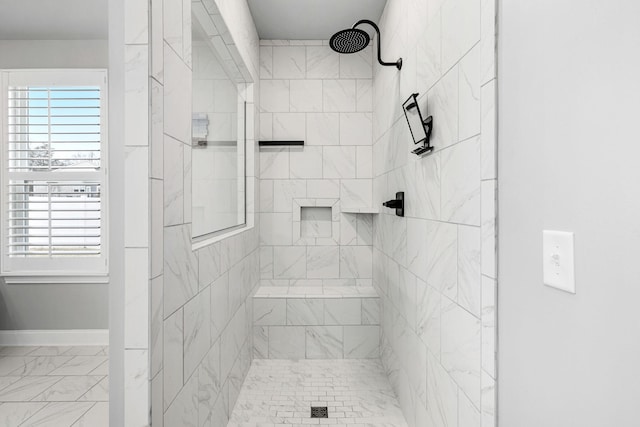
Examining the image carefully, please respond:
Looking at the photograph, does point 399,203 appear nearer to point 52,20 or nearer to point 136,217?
point 136,217

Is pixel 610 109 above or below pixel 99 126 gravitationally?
below

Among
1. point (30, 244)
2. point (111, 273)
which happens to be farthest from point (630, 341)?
point (30, 244)

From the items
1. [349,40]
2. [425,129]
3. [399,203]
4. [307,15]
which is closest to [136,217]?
[425,129]

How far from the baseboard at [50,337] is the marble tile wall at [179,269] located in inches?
54.4

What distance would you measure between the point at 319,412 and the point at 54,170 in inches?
112

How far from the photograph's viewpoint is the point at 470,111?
47.0 inches

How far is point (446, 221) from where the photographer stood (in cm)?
144

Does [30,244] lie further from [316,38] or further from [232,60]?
[316,38]

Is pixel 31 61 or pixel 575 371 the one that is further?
pixel 31 61

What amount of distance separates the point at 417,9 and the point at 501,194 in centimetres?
137

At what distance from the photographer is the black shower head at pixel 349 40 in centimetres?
209

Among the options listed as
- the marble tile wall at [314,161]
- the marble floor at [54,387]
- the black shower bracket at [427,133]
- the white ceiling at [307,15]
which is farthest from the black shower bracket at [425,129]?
the marble floor at [54,387]

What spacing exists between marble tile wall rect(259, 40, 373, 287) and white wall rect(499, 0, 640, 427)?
8.06 feet

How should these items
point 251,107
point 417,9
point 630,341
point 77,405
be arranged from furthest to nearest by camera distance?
point 251,107, point 417,9, point 77,405, point 630,341
